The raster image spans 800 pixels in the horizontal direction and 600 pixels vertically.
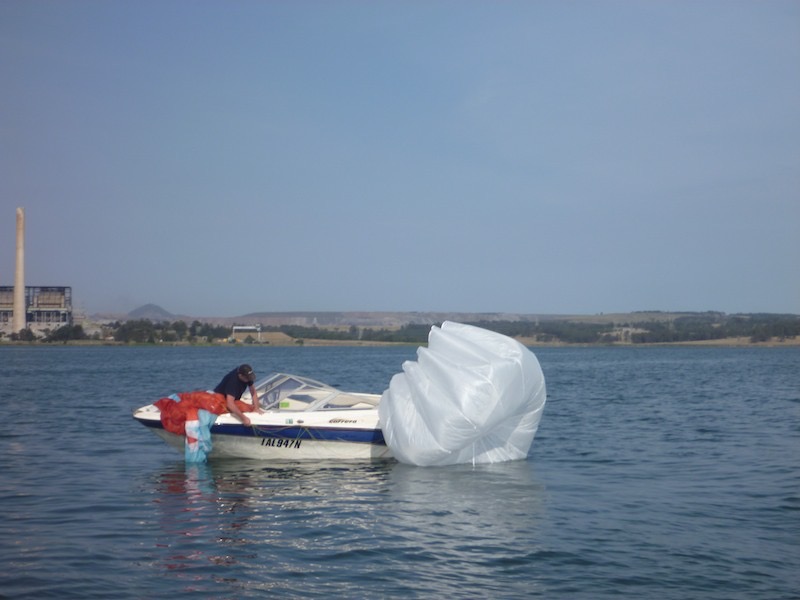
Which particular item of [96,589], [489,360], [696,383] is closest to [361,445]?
[489,360]

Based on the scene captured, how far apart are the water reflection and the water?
0.13 ft

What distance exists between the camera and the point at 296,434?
17.9 meters

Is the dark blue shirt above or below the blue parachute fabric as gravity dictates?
above

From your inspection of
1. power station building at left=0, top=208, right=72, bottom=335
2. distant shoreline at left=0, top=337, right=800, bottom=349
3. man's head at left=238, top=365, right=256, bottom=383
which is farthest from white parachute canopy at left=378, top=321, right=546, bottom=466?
power station building at left=0, top=208, right=72, bottom=335

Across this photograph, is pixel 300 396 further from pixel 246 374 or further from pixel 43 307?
pixel 43 307

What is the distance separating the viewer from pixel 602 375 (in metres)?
58.2

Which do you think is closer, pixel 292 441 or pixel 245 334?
pixel 292 441

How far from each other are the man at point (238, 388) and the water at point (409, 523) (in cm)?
106

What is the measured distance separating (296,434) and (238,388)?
1459 millimetres

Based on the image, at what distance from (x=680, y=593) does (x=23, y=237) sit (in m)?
150

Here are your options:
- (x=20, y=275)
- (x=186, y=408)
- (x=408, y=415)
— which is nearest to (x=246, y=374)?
(x=186, y=408)

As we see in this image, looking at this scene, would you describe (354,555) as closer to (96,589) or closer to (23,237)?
(96,589)

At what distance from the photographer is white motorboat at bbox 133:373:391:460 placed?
1777 cm

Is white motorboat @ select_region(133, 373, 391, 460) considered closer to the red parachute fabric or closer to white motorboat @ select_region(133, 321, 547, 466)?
white motorboat @ select_region(133, 321, 547, 466)
